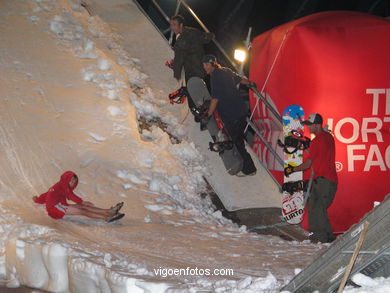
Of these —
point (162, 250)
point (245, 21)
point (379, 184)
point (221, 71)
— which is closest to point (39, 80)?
point (221, 71)

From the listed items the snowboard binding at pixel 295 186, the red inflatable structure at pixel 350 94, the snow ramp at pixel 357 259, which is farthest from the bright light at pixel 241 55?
the snow ramp at pixel 357 259

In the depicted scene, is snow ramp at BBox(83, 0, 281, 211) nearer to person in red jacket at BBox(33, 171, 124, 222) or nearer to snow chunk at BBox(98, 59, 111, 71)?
snow chunk at BBox(98, 59, 111, 71)

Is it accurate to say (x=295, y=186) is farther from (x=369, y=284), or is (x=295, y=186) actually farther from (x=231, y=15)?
(x=231, y=15)

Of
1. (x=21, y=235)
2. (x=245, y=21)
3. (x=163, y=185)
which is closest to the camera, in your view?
(x=21, y=235)

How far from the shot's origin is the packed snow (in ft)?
13.3

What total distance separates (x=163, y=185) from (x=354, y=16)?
3599mm

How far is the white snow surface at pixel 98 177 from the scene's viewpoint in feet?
13.5

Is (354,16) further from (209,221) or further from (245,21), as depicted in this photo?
(245,21)

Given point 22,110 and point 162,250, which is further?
point 22,110

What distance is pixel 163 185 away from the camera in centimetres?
641

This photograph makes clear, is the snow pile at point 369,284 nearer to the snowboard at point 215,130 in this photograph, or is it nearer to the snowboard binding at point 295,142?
the snowboard at point 215,130

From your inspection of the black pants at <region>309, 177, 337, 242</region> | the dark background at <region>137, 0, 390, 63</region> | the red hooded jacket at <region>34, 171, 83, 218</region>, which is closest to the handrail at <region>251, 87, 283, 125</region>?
the black pants at <region>309, 177, 337, 242</region>

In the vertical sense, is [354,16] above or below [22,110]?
above

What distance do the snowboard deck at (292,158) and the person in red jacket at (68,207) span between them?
2208 millimetres
